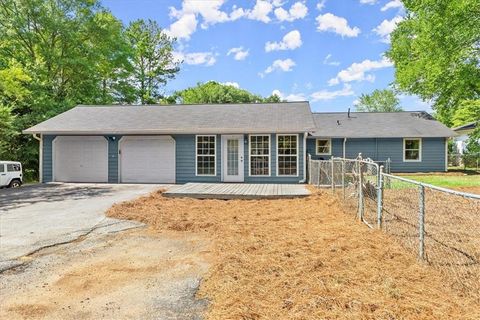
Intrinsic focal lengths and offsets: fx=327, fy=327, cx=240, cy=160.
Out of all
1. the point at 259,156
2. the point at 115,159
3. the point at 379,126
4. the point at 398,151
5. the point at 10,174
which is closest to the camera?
the point at 259,156

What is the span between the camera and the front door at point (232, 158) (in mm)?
14711

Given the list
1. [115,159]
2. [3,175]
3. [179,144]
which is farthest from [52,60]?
[179,144]

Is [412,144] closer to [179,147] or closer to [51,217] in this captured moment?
[179,147]

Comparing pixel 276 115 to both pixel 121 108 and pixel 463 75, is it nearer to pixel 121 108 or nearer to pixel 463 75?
pixel 121 108

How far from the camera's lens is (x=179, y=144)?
49.9 feet

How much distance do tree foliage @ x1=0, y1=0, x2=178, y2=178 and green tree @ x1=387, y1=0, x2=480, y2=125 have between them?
20356 mm

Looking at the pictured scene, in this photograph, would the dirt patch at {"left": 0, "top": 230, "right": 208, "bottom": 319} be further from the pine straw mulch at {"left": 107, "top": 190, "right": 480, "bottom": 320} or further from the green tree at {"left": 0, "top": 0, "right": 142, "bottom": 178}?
the green tree at {"left": 0, "top": 0, "right": 142, "bottom": 178}

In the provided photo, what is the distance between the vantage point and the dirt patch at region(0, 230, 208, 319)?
3.24 meters

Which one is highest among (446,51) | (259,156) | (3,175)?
(446,51)

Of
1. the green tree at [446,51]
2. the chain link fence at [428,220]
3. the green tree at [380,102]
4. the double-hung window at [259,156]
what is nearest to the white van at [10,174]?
the double-hung window at [259,156]

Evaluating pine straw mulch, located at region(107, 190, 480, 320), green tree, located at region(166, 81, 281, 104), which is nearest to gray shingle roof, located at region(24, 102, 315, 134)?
pine straw mulch, located at region(107, 190, 480, 320)

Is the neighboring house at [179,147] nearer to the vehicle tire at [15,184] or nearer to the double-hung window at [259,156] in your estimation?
the double-hung window at [259,156]

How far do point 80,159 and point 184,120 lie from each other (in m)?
5.39

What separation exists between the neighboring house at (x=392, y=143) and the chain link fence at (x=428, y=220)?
390 inches
